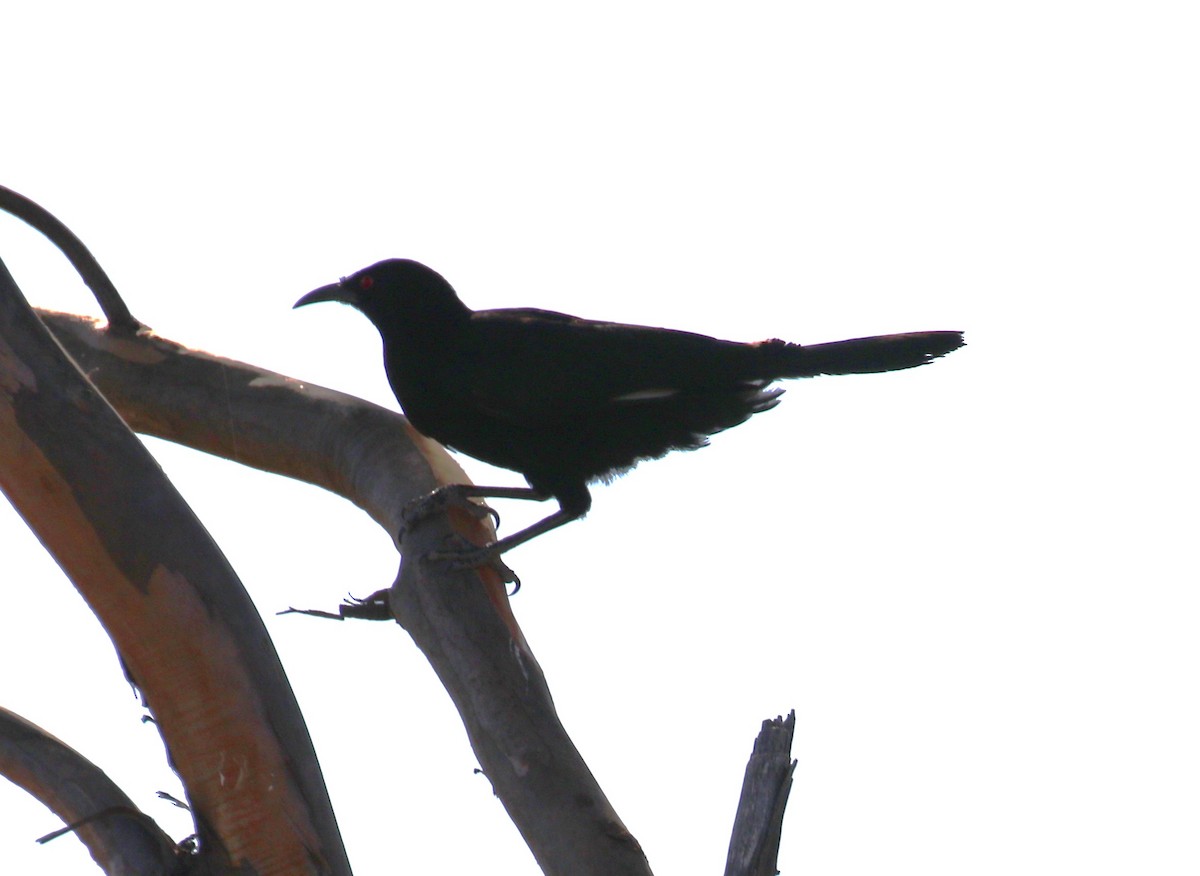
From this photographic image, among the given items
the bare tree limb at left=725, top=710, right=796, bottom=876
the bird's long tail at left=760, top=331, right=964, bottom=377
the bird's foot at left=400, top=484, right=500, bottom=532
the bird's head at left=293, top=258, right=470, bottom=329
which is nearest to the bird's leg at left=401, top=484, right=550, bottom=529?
the bird's foot at left=400, top=484, right=500, bottom=532

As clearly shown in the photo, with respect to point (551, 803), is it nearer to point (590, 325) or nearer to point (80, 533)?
point (80, 533)

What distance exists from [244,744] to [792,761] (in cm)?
138

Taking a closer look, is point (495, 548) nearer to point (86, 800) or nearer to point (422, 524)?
point (422, 524)

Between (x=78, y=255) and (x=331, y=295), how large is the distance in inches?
48.2

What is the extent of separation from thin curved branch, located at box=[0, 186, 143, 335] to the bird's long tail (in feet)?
8.35

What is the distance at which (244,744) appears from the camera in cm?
337

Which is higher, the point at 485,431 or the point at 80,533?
the point at 485,431

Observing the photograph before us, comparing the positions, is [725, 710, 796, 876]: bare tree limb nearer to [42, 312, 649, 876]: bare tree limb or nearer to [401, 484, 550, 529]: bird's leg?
[42, 312, 649, 876]: bare tree limb

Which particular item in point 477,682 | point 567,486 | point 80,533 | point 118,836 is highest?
point 567,486

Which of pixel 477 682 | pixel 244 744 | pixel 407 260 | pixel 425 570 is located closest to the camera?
pixel 244 744

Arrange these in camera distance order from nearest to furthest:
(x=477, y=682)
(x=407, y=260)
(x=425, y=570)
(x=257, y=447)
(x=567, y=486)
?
(x=477, y=682) < (x=425, y=570) < (x=257, y=447) < (x=567, y=486) < (x=407, y=260)

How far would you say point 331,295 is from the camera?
604 cm

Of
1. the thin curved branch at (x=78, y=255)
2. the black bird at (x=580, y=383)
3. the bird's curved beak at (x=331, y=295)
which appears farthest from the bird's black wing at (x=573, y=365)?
the thin curved branch at (x=78, y=255)

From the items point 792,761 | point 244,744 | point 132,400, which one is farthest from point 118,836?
point 132,400
